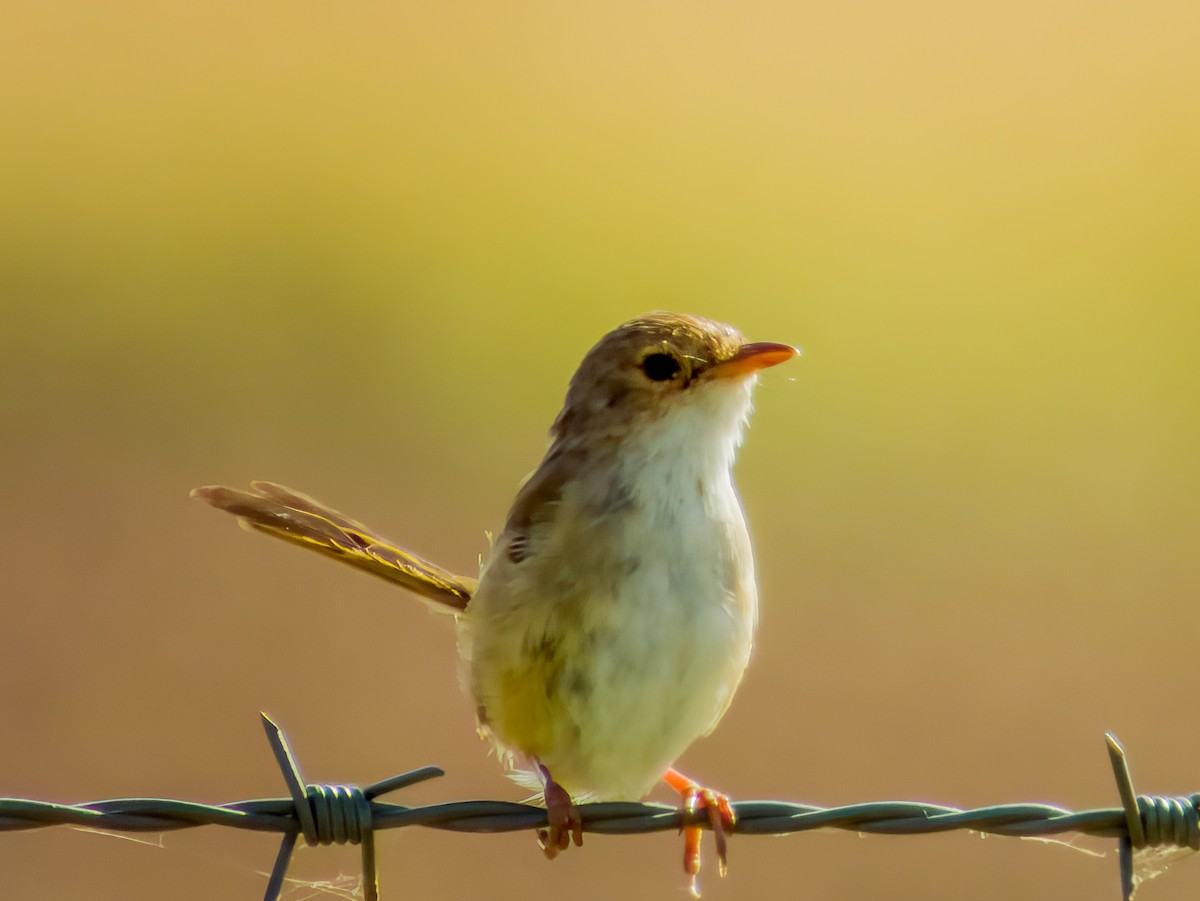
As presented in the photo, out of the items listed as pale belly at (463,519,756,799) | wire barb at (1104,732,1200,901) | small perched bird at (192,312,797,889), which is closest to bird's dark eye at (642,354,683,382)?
small perched bird at (192,312,797,889)

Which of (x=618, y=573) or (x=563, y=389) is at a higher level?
(x=563, y=389)

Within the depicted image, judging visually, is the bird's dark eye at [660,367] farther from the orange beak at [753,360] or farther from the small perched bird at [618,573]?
the orange beak at [753,360]

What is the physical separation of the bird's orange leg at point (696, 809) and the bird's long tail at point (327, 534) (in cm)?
86

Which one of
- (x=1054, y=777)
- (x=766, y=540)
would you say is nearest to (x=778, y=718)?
(x=1054, y=777)

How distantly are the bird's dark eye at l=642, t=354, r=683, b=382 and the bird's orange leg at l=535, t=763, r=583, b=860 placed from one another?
1.12 meters

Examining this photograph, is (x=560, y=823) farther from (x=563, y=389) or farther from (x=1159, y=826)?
(x=563, y=389)

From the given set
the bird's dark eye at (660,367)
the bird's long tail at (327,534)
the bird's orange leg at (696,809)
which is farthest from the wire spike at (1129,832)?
the bird's long tail at (327,534)

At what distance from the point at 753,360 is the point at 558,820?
1387 mm

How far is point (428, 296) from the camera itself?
13852mm

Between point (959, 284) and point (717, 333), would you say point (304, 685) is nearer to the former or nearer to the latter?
point (717, 333)

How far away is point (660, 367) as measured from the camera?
4.25 m

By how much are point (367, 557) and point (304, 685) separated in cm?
424

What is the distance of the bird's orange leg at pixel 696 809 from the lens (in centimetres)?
363

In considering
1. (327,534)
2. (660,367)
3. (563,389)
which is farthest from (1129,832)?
(563,389)
